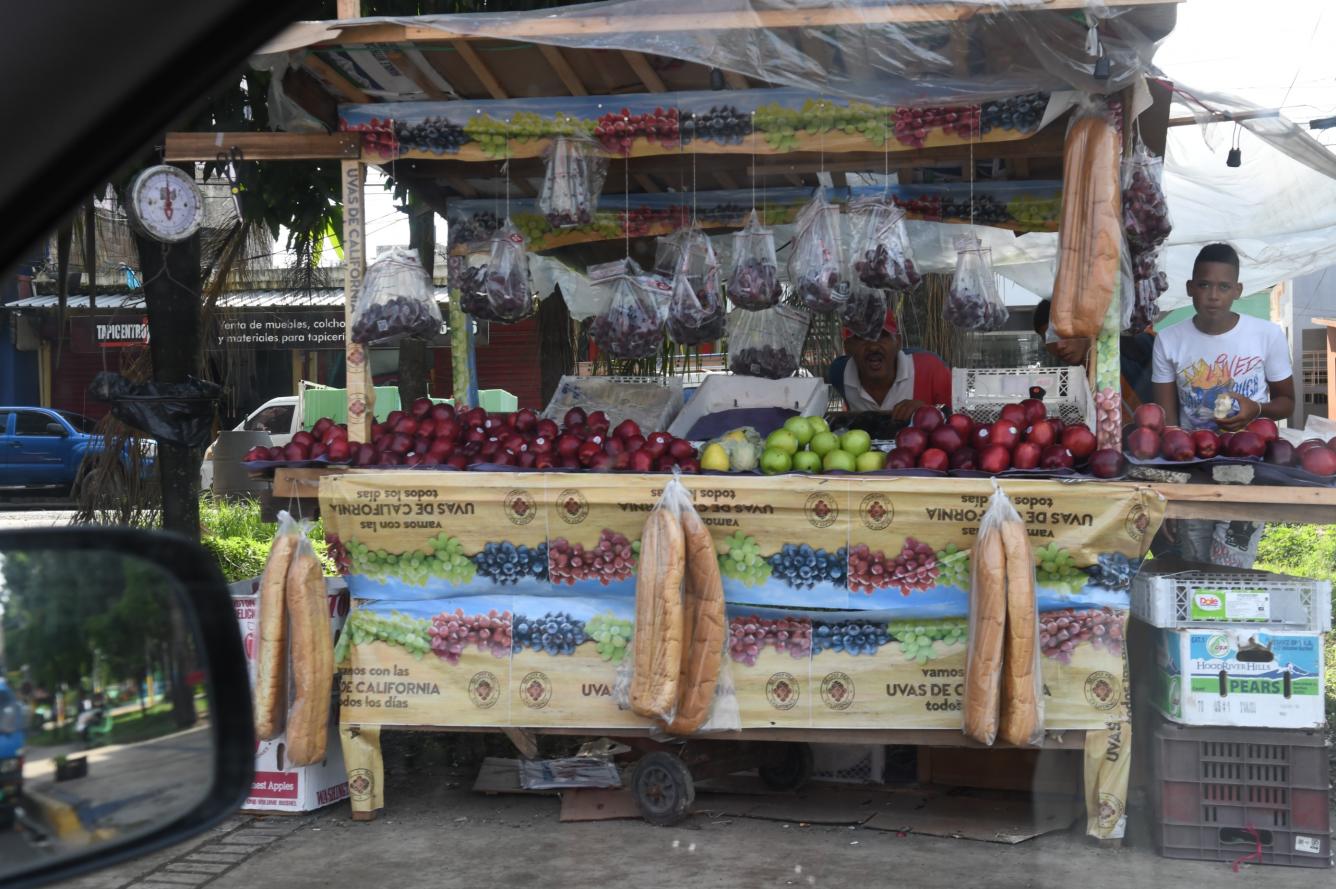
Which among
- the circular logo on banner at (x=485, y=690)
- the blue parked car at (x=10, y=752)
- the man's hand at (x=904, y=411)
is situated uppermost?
the man's hand at (x=904, y=411)

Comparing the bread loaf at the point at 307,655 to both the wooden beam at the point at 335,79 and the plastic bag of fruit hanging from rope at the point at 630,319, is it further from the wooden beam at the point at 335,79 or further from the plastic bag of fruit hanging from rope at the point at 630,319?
the wooden beam at the point at 335,79

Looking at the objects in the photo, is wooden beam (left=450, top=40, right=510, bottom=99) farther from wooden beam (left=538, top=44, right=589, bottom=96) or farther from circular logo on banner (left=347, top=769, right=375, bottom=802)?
circular logo on banner (left=347, top=769, right=375, bottom=802)

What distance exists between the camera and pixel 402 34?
5086mm

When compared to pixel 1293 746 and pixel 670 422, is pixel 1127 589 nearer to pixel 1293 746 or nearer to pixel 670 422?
pixel 1293 746

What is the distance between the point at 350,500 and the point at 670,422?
212 cm

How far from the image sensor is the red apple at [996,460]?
4.95 metres

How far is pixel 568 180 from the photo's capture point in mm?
5789

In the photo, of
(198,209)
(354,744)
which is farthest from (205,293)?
(354,744)

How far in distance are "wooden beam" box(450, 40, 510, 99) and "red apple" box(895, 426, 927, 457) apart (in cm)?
244

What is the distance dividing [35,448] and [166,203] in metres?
15.2

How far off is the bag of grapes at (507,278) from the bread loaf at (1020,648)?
8.33ft

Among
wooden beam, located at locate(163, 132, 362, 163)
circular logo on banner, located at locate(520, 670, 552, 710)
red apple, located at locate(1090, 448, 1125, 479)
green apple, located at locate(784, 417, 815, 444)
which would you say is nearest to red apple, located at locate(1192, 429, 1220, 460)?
red apple, located at locate(1090, 448, 1125, 479)

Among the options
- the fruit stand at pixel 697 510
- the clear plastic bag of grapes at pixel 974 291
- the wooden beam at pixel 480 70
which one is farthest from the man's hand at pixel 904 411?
the wooden beam at pixel 480 70

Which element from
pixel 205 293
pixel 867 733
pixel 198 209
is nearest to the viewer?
pixel 867 733
